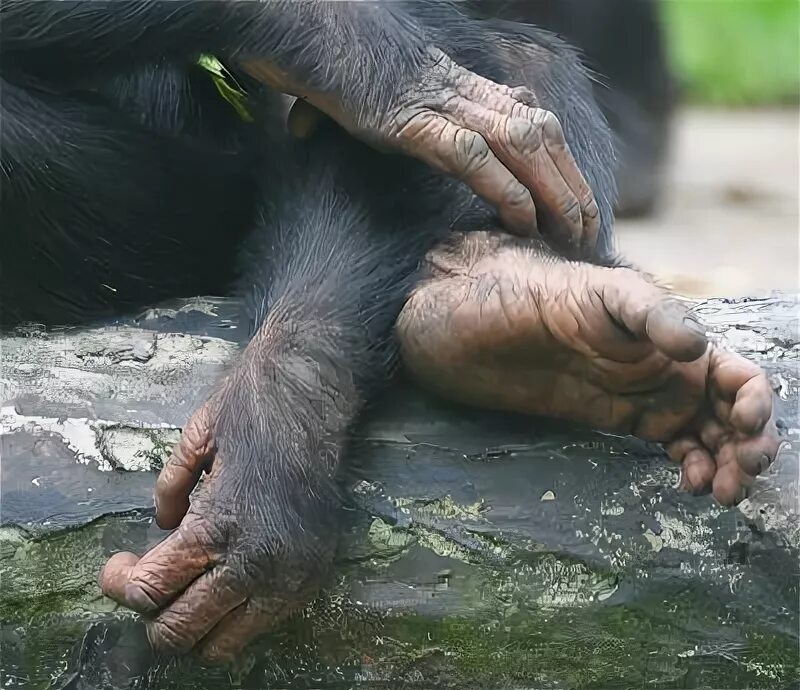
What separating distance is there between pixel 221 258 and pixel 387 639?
1.88 feet

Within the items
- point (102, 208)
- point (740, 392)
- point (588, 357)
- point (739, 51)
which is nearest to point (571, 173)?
point (588, 357)

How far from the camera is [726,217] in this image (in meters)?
5.71

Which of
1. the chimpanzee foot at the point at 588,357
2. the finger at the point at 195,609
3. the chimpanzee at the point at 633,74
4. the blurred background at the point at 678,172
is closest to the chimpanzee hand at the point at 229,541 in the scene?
the finger at the point at 195,609

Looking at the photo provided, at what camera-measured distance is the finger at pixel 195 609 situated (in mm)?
1124

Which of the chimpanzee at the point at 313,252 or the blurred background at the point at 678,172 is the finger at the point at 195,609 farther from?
the blurred background at the point at 678,172

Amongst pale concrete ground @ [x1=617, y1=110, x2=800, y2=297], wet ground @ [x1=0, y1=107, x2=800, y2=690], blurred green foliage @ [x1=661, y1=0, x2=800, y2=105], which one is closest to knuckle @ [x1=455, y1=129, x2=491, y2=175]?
wet ground @ [x1=0, y1=107, x2=800, y2=690]

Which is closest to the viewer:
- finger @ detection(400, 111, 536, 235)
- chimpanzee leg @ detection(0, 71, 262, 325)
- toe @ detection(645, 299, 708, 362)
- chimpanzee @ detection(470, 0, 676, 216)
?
toe @ detection(645, 299, 708, 362)

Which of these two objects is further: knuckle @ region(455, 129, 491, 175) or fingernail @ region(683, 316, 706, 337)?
knuckle @ region(455, 129, 491, 175)

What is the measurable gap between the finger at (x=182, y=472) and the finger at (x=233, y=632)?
0.11m

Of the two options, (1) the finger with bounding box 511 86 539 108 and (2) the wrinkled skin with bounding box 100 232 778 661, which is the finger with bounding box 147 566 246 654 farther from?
(1) the finger with bounding box 511 86 539 108

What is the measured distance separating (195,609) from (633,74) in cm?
504

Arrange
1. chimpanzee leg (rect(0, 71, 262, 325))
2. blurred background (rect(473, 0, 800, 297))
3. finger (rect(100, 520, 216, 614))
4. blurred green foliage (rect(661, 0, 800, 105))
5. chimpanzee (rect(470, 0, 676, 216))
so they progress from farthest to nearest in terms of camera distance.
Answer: blurred green foliage (rect(661, 0, 800, 105)), chimpanzee (rect(470, 0, 676, 216)), blurred background (rect(473, 0, 800, 297)), chimpanzee leg (rect(0, 71, 262, 325)), finger (rect(100, 520, 216, 614))

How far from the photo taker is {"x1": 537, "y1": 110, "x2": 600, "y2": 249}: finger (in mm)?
1241

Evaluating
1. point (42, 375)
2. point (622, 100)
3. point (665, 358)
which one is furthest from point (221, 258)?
→ point (622, 100)
